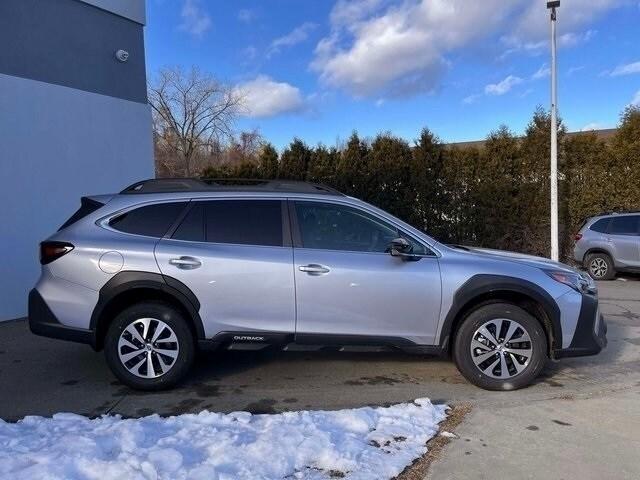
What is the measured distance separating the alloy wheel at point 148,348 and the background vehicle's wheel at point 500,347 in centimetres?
253

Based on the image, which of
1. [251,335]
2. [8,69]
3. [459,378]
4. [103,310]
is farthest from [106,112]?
[459,378]

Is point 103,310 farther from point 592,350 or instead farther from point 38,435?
point 592,350

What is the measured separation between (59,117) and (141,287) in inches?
191

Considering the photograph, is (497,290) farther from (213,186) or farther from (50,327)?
(50,327)

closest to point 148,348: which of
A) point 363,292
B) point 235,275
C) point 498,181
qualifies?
point 235,275

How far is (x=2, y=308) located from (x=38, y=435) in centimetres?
456

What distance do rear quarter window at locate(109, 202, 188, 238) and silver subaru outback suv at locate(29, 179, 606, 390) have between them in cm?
1

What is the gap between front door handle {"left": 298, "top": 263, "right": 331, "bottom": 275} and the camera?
4.67 metres

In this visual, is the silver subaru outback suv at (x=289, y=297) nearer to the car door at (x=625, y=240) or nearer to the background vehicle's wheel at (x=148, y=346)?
the background vehicle's wheel at (x=148, y=346)

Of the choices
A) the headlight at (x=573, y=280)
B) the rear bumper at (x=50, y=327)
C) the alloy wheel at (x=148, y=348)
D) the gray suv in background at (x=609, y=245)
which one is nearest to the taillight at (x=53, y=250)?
the rear bumper at (x=50, y=327)

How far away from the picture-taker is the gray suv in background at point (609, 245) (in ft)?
36.0

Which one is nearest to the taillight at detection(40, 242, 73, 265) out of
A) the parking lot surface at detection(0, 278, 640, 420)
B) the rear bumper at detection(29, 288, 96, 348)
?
the rear bumper at detection(29, 288, 96, 348)

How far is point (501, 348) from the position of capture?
15.6 feet

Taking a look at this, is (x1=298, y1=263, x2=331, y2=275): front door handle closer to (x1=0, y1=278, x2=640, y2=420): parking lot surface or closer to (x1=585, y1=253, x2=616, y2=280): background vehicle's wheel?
(x1=0, y1=278, x2=640, y2=420): parking lot surface
